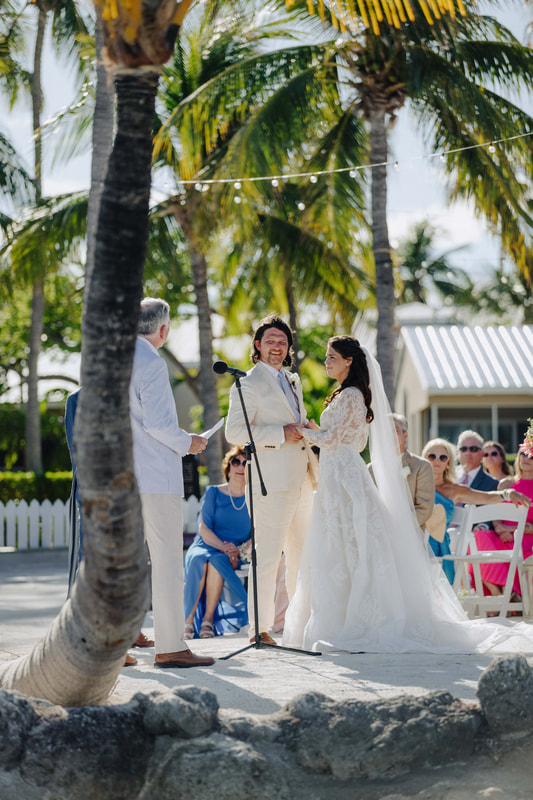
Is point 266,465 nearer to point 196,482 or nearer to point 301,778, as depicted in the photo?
point 301,778

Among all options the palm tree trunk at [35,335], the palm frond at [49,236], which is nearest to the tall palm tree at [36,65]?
the palm tree trunk at [35,335]

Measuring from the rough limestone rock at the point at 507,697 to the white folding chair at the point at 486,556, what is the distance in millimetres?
4508

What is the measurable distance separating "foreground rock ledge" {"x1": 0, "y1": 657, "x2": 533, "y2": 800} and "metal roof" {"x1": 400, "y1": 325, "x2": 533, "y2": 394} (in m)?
15.3

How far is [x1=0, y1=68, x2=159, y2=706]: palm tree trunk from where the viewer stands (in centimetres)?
338

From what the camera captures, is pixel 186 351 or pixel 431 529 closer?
pixel 431 529

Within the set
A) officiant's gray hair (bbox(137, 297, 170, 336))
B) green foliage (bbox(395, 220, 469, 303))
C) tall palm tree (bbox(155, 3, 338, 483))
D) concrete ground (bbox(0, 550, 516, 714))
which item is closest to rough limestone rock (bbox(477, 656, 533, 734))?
concrete ground (bbox(0, 550, 516, 714))

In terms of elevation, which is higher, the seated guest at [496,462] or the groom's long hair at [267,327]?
the groom's long hair at [267,327]

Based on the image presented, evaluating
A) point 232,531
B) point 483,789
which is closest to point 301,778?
point 483,789

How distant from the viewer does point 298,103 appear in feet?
44.5

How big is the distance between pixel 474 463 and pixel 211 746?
7.22 meters

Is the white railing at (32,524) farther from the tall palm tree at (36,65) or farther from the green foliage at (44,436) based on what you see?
the green foliage at (44,436)

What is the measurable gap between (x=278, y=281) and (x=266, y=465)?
15696 mm

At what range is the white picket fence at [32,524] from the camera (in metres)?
20.1

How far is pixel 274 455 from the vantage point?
6.98m
